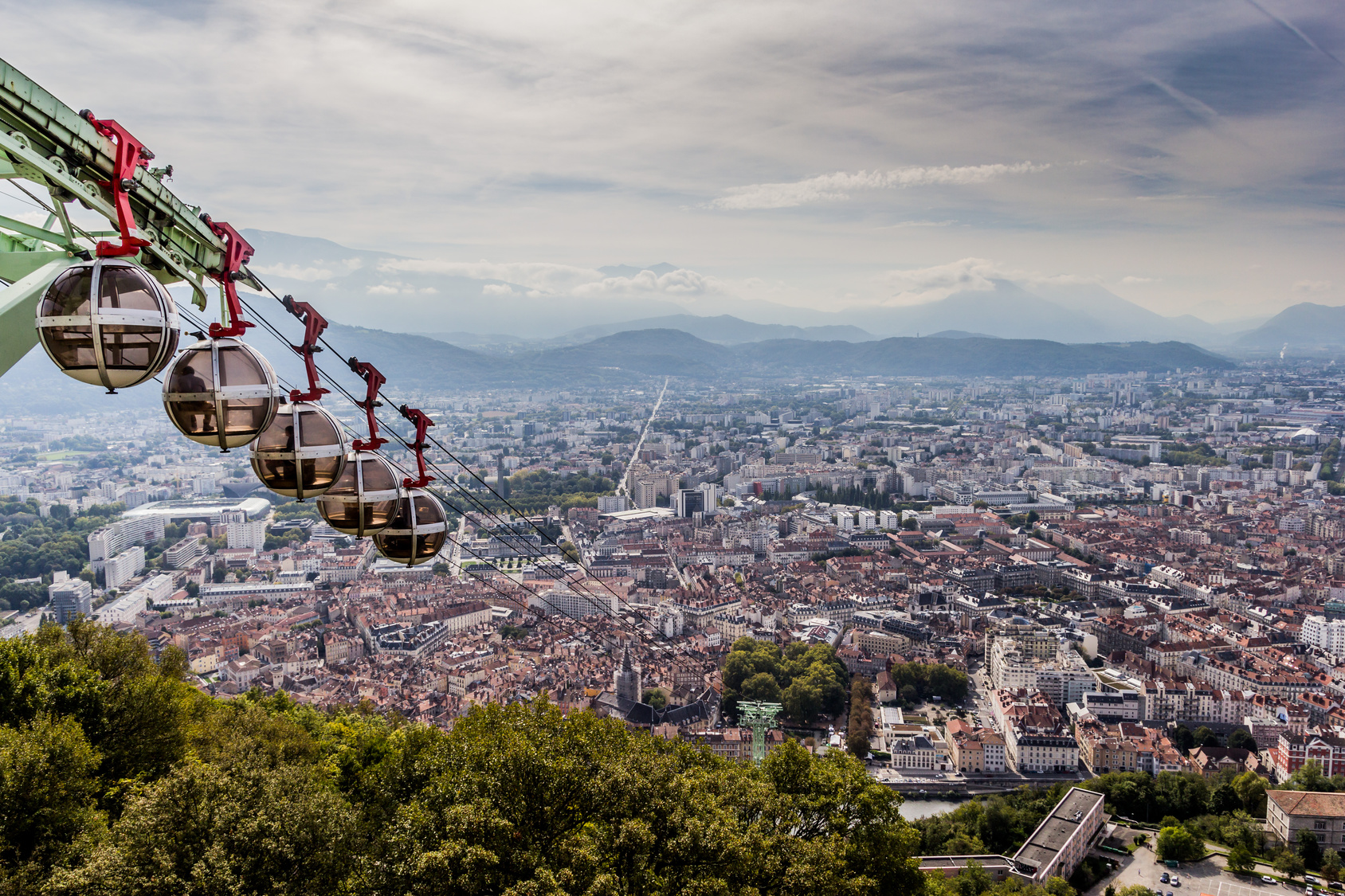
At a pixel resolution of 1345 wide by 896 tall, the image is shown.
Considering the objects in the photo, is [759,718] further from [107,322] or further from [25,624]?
[25,624]

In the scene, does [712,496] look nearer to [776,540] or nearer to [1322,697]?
[776,540]

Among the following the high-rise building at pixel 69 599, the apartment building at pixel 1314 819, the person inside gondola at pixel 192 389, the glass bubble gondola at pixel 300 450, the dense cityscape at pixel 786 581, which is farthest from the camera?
the high-rise building at pixel 69 599

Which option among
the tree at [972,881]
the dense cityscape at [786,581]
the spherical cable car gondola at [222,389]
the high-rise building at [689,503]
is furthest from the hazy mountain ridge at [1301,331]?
the spherical cable car gondola at [222,389]

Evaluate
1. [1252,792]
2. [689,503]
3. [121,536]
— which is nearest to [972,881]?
[1252,792]

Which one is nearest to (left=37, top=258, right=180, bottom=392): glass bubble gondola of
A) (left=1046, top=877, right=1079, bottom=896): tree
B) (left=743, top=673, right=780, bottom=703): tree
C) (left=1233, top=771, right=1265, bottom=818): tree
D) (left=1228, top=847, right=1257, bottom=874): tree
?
(left=1046, top=877, right=1079, bottom=896): tree

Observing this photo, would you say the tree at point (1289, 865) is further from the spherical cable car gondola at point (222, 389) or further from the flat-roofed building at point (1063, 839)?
the spherical cable car gondola at point (222, 389)
